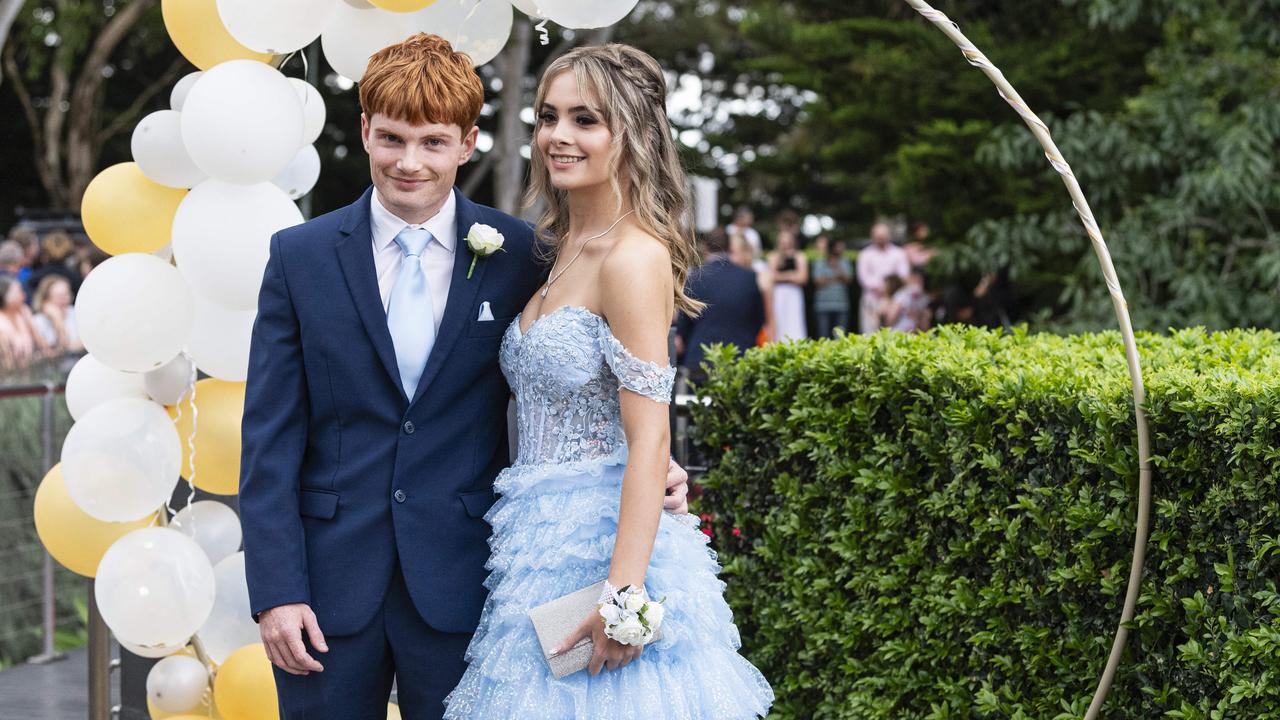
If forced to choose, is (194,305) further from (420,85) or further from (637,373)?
(637,373)

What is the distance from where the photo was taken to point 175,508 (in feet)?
15.8

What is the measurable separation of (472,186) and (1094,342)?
21554 millimetres

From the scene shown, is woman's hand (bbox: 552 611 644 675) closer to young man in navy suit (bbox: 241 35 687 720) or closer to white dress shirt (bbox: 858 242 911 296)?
young man in navy suit (bbox: 241 35 687 720)

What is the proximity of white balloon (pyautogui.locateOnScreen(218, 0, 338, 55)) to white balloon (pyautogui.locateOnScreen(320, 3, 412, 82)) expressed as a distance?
83mm

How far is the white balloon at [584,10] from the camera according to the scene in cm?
327

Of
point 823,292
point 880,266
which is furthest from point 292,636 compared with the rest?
point 823,292

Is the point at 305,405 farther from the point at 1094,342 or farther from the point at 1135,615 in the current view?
the point at 1094,342

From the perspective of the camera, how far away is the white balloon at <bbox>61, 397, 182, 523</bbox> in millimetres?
3613

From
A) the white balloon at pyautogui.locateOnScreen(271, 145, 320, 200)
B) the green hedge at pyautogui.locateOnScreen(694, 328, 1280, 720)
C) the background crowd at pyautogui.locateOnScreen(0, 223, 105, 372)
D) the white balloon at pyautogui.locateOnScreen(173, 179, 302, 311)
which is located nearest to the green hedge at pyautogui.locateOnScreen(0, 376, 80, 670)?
the background crowd at pyautogui.locateOnScreen(0, 223, 105, 372)

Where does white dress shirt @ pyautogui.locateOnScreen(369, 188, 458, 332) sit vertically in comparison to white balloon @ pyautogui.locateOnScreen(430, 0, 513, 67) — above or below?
below

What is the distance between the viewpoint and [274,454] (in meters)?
2.79

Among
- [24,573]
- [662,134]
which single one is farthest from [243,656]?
[24,573]

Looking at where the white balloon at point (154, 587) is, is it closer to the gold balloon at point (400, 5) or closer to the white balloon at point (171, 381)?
the white balloon at point (171, 381)

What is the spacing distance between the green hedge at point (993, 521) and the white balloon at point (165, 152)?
1914 millimetres
